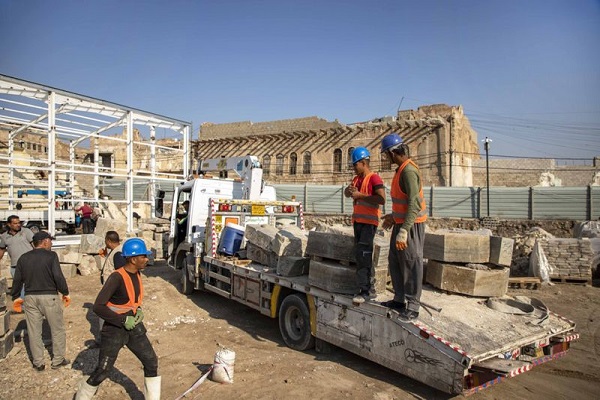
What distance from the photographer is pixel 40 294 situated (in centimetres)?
525

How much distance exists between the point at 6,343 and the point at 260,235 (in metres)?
4.02

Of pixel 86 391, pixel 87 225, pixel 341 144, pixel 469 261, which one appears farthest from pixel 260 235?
pixel 341 144

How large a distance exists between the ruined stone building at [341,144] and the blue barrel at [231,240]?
63.7 ft

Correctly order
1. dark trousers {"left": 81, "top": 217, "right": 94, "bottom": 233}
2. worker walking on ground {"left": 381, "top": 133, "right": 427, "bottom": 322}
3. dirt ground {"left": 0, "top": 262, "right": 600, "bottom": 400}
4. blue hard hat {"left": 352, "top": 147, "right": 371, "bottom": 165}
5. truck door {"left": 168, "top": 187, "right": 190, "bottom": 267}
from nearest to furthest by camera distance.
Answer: worker walking on ground {"left": 381, "top": 133, "right": 427, "bottom": 322} → dirt ground {"left": 0, "top": 262, "right": 600, "bottom": 400} → blue hard hat {"left": 352, "top": 147, "right": 371, "bottom": 165} → truck door {"left": 168, "top": 187, "right": 190, "bottom": 267} → dark trousers {"left": 81, "top": 217, "right": 94, "bottom": 233}

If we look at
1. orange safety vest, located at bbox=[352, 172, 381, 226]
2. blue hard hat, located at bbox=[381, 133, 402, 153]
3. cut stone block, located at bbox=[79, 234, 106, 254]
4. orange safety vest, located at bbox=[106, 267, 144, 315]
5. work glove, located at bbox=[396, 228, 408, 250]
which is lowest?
cut stone block, located at bbox=[79, 234, 106, 254]

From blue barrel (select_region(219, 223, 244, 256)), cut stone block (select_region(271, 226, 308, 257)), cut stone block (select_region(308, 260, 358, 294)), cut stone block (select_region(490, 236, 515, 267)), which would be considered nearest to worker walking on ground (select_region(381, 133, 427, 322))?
cut stone block (select_region(308, 260, 358, 294))

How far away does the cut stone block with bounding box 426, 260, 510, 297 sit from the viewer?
16.6ft

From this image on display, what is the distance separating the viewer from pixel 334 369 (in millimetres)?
5141

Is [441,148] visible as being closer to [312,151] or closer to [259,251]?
[312,151]

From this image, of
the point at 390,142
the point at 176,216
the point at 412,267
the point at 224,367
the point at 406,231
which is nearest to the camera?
the point at 406,231

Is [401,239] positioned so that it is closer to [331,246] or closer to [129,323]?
[331,246]

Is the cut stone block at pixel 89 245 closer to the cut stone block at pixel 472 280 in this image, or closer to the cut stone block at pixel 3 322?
the cut stone block at pixel 3 322

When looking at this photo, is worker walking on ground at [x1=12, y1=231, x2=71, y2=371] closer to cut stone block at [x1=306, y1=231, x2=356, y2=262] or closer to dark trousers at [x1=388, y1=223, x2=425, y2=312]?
cut stone block at [x1=306, y1=231, x2=356, y2=262]

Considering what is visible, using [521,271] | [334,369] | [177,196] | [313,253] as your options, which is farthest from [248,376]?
[521,271]
